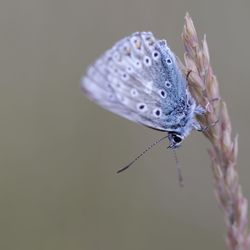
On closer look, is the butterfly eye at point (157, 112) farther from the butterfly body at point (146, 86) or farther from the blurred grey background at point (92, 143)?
the blurred grey background at point (92, 143)

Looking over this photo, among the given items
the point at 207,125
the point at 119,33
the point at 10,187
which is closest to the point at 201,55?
the point at 207,125

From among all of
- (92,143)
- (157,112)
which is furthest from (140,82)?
(92,143)

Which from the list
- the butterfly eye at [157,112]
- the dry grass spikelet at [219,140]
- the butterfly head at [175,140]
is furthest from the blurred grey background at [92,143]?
the dry grass spikelet at [219,140]

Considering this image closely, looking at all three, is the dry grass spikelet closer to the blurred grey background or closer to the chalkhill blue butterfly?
the chalkhill blue butterfly

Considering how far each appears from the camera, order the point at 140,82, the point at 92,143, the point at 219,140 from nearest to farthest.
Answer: the point at 219,140, the point at 140,82, the point at 92,143

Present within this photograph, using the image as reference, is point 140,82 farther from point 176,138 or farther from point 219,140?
point 219,140

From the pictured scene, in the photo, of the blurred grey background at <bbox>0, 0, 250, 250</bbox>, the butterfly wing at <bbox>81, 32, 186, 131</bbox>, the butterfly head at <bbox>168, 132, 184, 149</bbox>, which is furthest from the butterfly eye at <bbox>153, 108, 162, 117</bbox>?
the blurred grey background at <bbox>0, 0, 250, 250</bbox>

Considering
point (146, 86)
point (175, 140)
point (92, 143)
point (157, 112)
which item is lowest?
point (92, 143)

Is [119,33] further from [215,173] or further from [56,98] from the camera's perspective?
[215,173]
